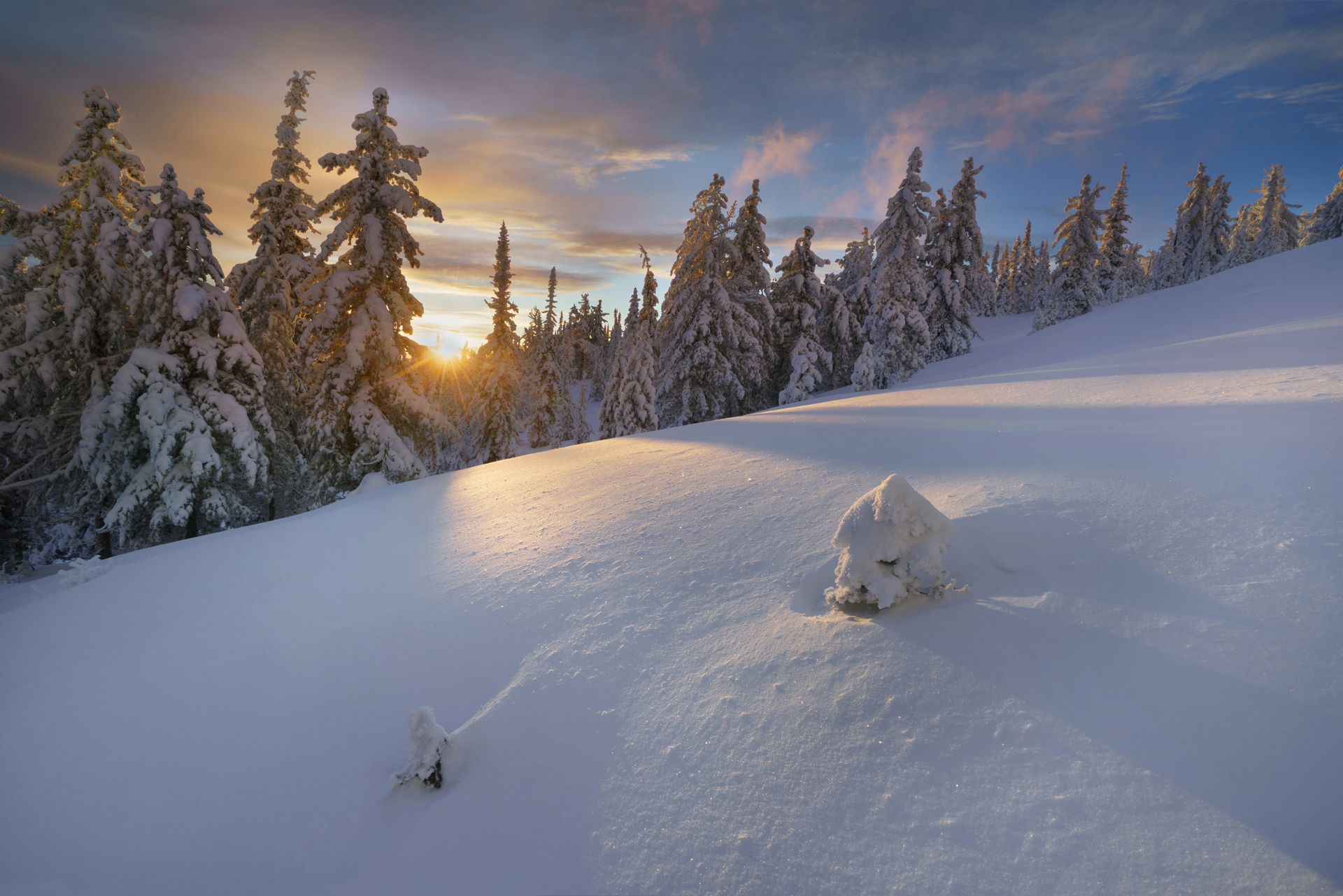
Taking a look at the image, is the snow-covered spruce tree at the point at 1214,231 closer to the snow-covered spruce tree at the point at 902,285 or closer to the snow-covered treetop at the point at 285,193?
the snow-covered spruce tree at the point at 902,285

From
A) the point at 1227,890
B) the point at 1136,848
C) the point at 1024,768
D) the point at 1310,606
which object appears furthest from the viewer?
the point at 1310,606

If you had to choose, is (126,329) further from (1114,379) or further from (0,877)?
(1114,379)

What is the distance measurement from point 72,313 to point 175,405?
141 inches

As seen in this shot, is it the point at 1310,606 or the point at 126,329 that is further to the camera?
the point at 126,329

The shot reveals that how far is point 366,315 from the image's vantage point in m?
13.0

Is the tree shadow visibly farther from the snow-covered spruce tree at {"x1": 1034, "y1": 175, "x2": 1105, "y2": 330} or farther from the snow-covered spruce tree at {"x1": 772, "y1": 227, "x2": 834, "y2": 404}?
the snow-covered spruce tree at {"x1": 1034, "y1": 175, "x2": 1105, "y2": 330}

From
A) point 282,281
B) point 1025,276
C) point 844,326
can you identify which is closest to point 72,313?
point 282,281

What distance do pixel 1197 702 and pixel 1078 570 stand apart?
35.8 inches

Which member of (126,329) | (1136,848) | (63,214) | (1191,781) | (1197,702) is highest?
(63,214)

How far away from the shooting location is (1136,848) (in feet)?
5.64

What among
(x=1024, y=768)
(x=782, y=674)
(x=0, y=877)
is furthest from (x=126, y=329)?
(x=1024, y=768)

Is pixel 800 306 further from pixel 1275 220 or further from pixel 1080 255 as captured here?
pixel 1275 220

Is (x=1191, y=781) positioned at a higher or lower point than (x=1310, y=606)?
lower

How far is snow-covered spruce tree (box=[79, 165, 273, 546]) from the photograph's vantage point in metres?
11.7
